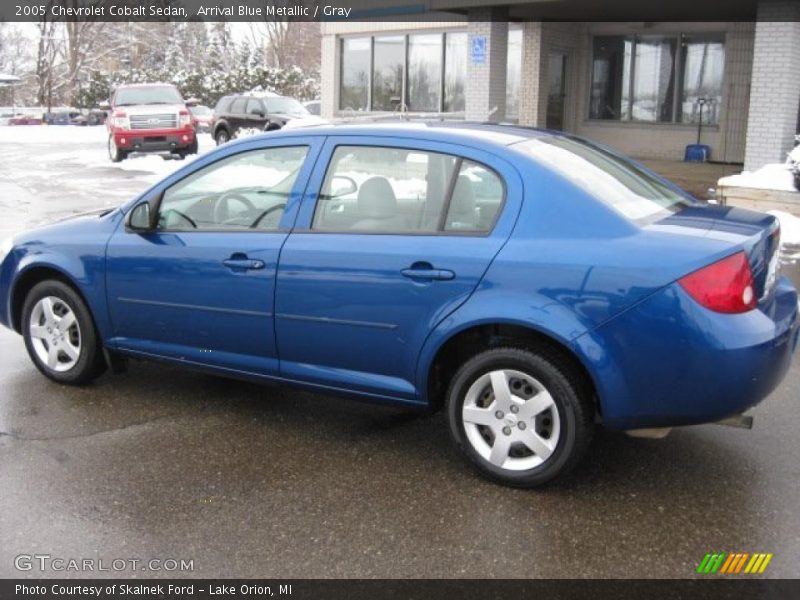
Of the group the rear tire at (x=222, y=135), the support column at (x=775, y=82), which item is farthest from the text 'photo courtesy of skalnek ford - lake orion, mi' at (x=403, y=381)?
the rear tire at (x=222, y=135)

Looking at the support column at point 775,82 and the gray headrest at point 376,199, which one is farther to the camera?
the support column at point 775,82

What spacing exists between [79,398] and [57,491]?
1.29m

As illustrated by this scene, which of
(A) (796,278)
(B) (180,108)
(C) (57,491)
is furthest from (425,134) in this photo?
(B) (180,108)

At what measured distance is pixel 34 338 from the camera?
546cm

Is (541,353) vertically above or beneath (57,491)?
above

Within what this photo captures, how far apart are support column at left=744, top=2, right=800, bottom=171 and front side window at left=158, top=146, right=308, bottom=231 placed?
37.5 ft

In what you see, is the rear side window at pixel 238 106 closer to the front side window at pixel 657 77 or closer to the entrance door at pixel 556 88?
the entrance door at pixel 556 88

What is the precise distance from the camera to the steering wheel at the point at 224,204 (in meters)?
4.78

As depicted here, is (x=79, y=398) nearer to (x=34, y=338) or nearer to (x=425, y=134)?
(x=34, y=338)

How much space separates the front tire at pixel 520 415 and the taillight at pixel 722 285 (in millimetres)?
641

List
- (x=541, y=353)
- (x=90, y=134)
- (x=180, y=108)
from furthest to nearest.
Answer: (x=90, y=134), (x=180, y=108), (x=541, y=353)

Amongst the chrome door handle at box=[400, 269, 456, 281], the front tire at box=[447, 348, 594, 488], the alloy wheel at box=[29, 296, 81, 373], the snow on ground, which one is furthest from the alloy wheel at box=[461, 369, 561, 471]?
the snow on ground

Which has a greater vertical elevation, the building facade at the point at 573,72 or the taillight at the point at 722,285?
the building facade at the point at 573,72

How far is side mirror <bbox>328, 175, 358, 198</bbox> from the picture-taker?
14.6ft
